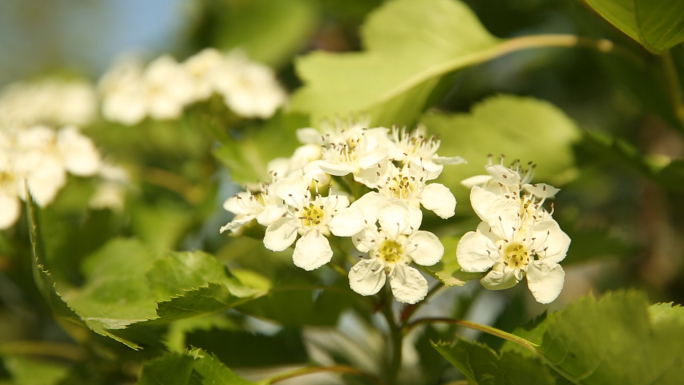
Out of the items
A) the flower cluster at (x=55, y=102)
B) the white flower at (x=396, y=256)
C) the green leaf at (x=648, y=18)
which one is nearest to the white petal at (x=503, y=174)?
the white flower at (x=396, y=256)

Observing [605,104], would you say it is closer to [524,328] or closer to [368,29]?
[368,29]

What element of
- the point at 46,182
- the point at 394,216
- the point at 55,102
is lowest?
the point at 394,216

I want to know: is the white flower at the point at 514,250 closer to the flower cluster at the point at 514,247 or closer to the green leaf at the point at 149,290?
the flower cluster at the point at 514,247

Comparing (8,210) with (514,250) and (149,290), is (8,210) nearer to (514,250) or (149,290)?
(149,290)

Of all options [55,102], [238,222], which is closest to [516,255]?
[238,222]

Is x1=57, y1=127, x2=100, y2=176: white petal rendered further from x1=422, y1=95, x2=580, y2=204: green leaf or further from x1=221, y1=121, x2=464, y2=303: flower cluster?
x1=422, y1=95, x2=580, y2=204: green leaf

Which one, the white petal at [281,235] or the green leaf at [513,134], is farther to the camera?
the green leaf at [513,134]
